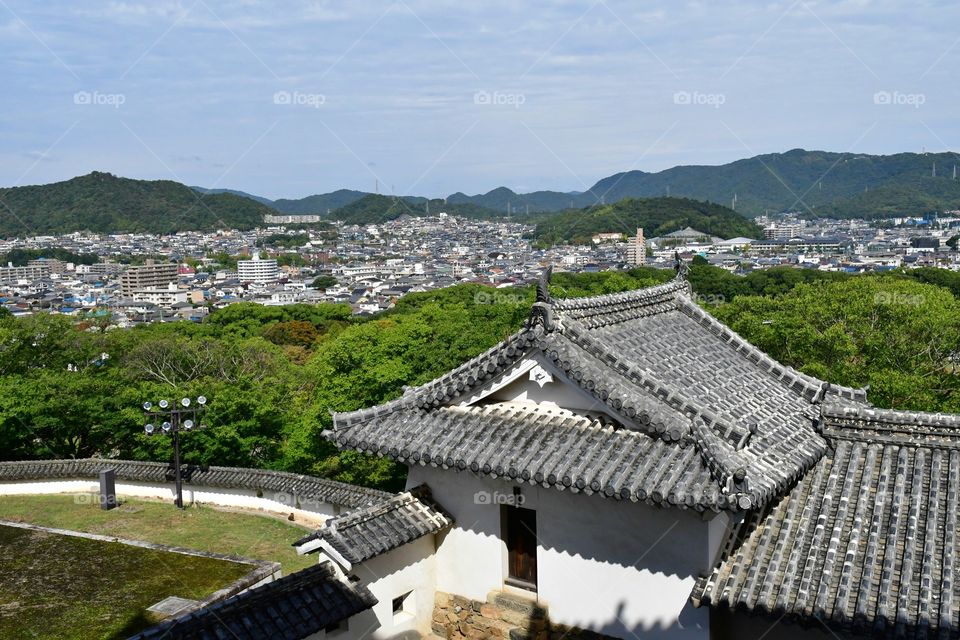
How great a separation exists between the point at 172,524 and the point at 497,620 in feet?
57.9

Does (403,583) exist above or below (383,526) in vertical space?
below

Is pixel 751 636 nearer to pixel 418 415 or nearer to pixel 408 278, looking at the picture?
pixel 418 415

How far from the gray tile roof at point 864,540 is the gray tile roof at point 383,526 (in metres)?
3.51

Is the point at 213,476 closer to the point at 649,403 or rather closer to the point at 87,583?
the point at 87,583

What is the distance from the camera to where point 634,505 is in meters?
8.38

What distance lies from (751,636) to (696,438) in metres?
2.42

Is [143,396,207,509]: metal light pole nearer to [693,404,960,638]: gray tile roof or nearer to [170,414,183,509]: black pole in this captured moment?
[170,414,183,509]: black pole

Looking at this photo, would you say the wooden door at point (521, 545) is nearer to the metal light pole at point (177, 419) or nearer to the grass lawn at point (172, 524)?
the grass lawn at point (172, 524)

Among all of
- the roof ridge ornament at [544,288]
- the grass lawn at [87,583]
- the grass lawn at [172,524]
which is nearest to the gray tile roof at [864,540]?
the roof ridge ornament at [544,288]

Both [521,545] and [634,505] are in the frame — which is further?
[521,545]

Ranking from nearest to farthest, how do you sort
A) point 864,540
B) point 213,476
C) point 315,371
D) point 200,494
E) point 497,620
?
1. point 864,540
2. point 497,620
3. point 213,476
4. point 200,494
5. point 315,371

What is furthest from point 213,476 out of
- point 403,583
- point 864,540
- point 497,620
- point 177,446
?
point 864,540

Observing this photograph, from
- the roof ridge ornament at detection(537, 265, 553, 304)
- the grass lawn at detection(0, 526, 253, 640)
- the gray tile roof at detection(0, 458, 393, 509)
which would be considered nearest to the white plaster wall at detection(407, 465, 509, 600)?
the roof ridge ornament at detection(537, 265, 553, 304)

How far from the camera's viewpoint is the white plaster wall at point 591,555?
807cm
